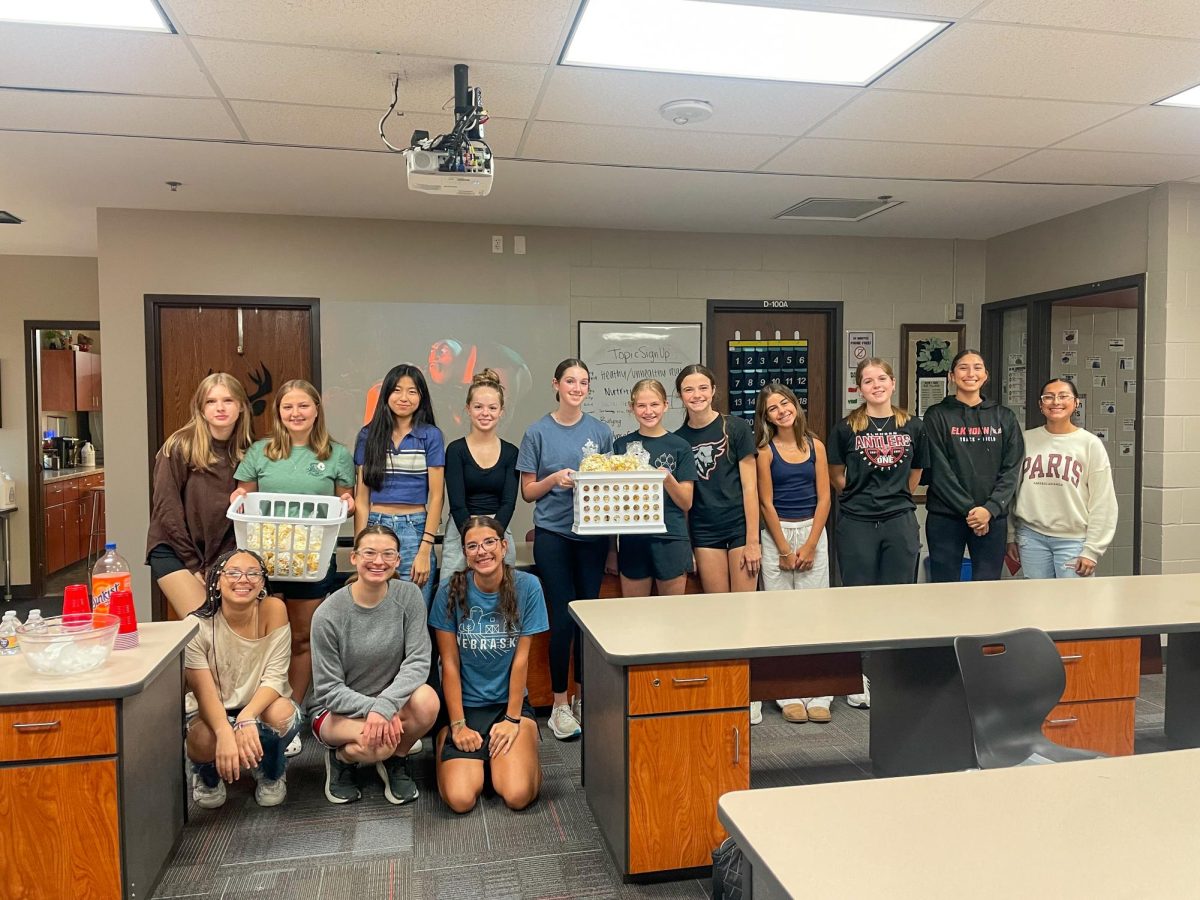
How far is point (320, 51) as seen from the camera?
2.68 metres

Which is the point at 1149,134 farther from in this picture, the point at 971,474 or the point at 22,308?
the point at 22,308

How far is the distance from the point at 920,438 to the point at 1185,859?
282 centimetres

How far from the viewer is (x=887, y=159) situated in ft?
12.9

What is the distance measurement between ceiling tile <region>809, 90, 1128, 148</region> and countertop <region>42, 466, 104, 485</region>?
6.58 metres

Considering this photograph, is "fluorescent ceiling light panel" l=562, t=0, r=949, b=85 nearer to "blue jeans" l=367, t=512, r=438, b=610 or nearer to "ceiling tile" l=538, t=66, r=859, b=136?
"ceiling tile" l=538, t=66, r=859, b=136

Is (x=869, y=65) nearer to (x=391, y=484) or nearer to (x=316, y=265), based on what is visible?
(x=391, y=484)

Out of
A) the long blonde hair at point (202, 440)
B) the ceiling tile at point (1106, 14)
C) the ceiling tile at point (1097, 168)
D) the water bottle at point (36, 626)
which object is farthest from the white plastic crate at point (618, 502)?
the ceiling tile at point (1097, 168)

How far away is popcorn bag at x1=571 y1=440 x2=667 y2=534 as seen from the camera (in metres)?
3.26

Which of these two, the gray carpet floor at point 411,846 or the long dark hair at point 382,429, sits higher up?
the long dark hair at point 382,429

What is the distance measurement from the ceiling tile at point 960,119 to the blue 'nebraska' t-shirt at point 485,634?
223 cm

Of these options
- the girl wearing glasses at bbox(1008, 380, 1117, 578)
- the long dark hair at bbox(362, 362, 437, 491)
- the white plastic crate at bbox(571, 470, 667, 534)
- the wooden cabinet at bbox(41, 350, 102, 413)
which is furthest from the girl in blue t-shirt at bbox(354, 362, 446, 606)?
the wooden cabinet at bbox(41, 350, 102, 413)

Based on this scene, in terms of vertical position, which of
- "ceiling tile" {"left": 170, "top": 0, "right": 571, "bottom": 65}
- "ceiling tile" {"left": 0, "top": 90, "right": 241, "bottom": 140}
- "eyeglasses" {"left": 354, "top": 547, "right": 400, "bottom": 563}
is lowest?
"eyeglasses" {"left": 354, "top": 547, "right": 400, "bottom": 563}

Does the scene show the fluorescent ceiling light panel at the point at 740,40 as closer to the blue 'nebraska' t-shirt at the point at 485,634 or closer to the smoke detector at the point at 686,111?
the smoke detector at the point at 686,111

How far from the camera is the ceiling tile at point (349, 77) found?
8.89ft
